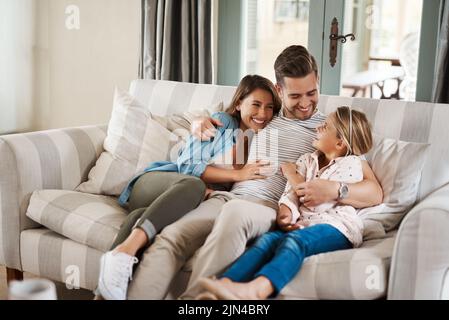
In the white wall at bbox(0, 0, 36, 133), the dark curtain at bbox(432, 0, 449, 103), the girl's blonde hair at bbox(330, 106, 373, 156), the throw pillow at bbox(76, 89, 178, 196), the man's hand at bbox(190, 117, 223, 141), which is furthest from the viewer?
the white wall at bbox(0, 0, 36, 133)

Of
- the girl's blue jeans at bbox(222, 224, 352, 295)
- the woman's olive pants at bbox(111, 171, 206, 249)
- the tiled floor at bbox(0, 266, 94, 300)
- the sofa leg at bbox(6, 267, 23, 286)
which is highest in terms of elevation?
the woman's olive pants at bbox(111, 171, 206, 249)

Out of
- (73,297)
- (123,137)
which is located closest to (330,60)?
(123,137)

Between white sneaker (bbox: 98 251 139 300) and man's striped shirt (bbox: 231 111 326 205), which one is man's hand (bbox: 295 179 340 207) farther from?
white sneaker (bbox: 98 251 139 300)

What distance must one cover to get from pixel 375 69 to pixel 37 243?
6.48 ft

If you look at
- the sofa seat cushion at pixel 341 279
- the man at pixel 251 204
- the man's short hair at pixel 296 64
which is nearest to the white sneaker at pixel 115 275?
the man at pixel 251 204

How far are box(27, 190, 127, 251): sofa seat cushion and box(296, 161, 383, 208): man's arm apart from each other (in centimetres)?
68

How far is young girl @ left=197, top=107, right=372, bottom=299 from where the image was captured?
71.0 inches

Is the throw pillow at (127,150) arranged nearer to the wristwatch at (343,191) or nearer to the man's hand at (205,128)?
the man's hand at (205,128)

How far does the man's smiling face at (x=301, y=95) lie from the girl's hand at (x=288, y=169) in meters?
0.21

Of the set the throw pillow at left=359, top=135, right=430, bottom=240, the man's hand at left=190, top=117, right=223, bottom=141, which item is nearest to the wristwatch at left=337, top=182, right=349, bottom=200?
the throw pillow at left=359, top=135, right=430, bottom=240

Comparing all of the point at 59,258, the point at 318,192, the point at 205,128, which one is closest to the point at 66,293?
the point at 59,258

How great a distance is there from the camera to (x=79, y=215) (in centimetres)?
235

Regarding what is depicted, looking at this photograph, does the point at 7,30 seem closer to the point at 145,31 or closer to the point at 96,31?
the point at 96,31

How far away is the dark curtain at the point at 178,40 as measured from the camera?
11.8 feet
